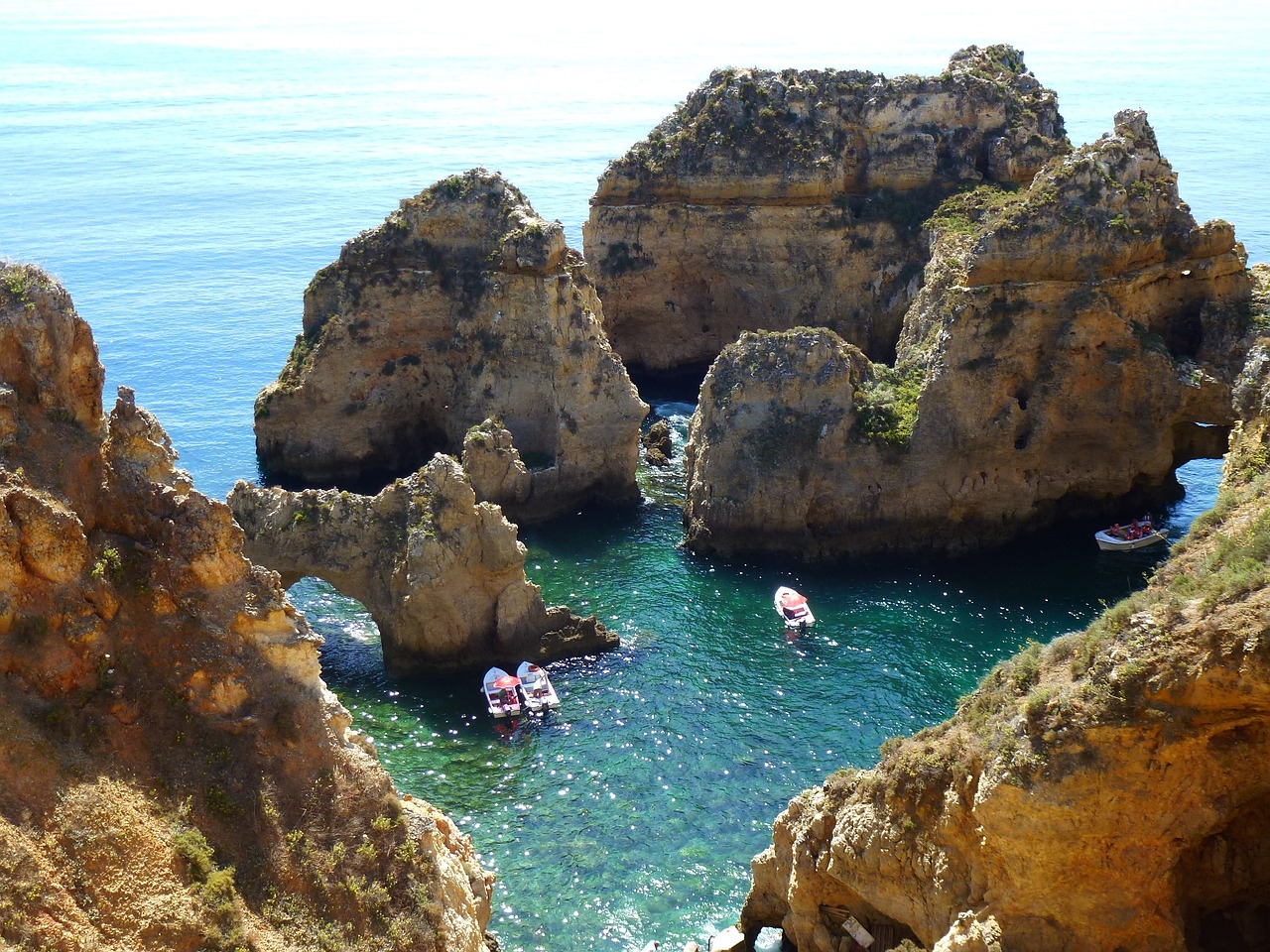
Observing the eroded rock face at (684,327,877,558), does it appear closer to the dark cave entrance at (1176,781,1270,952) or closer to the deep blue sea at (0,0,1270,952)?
the deep blue sea at (0,0,1270,952)

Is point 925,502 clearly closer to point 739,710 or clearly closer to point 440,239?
point 739,710

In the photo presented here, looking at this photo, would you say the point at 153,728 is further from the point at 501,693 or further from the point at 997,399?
the point at 997,399

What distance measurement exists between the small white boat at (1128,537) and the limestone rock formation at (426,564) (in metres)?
21.8

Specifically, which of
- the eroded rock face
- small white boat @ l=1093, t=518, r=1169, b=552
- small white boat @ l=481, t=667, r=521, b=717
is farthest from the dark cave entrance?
small white boat @ l=1093, t=518, r=1169, b=552

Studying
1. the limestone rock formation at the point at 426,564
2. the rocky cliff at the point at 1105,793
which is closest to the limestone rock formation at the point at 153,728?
the rocky cliff at the point at 1105,793

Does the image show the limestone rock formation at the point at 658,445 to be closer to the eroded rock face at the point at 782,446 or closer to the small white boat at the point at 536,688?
the eroded rock face at the point at 782,446

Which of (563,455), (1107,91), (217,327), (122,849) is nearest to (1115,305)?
(563,455)

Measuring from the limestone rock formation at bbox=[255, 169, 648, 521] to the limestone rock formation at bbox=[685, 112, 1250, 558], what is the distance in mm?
6410

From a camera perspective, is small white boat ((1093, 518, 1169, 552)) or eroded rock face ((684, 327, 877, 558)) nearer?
eroded rock face ((684, 327, 877, 558))

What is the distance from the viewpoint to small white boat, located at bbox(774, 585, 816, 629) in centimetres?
4641

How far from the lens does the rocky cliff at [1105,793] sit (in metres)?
20.6

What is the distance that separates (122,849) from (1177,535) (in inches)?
1758

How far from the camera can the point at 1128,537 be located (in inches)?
2047

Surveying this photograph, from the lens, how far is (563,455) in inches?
2216
